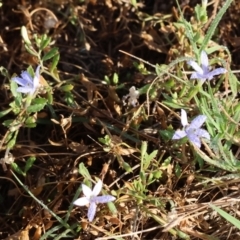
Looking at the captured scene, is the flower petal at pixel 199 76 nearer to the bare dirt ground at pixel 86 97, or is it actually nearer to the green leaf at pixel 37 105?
the bare dirt ground at pixel 86 97

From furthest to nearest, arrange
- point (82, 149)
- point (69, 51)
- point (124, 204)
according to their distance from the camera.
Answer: point (69, 51)
point (82, 149)
point (124, 204)

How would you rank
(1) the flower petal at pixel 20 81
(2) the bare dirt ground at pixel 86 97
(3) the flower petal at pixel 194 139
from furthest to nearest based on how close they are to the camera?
(2) the bare dirt ground at pixel 86 97 < (1) the flower petal at pixel 20 81 < (3) the flower petal at pixel 194 139

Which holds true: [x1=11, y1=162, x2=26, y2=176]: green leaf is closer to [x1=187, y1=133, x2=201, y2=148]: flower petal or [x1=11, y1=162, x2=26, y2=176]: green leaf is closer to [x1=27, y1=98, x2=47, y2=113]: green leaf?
[x1=27, y1=98, x2=47, y2=113]: green leaf

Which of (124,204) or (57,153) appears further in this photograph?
(57,153)

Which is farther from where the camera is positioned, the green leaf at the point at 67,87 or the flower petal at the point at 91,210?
the green leaf at the point at 67,87

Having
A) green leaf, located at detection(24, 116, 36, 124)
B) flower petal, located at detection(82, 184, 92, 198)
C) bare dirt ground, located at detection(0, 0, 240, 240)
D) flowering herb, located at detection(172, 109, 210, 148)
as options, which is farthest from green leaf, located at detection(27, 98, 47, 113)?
flowering herb, located at detection(172, 109, 210, 148)

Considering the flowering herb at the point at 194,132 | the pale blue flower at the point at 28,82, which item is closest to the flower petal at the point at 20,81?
the pale blue flower at the point at 28,82

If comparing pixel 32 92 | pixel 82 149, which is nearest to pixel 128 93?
pixel 82 149

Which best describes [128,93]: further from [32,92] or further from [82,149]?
[32,92]
